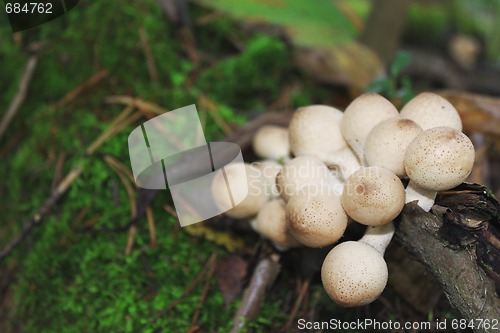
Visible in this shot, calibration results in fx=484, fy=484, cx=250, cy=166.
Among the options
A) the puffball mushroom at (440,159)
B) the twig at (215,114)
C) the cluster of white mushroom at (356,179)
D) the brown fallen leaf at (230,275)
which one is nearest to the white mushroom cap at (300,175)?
the cluster of white mushroom at (356,179)

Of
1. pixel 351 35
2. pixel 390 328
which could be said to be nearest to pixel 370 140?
pixel 390 328

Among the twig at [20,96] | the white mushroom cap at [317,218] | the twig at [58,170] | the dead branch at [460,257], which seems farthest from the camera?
the twig at [20,96]

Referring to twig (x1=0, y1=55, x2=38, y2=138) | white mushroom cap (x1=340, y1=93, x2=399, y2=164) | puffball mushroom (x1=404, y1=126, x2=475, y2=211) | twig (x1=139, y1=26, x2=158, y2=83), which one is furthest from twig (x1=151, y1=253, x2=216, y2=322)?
twig (x1=0, y1=55, x2=38, y2=138)

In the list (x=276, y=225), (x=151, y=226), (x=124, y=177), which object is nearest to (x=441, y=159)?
(x=276, y=225)

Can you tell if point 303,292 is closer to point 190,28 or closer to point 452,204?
point 452,204

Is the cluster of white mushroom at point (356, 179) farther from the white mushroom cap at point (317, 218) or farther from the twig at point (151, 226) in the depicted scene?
the twig at point (151, 226)

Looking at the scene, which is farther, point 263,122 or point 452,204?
point 263,122
